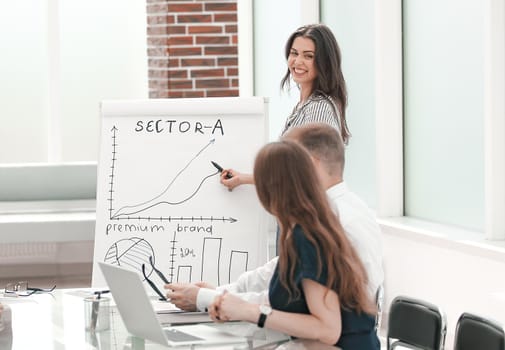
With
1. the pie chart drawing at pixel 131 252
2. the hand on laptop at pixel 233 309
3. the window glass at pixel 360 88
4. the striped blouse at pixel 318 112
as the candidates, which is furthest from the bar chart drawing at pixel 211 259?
the window glass at pixel 360 88

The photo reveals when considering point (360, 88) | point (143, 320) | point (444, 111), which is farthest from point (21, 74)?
point (143, 320)

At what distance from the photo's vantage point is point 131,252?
390 cm

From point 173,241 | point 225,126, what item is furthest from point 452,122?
point 173,241

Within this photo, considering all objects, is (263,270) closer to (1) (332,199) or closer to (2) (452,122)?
(1) (332,199)

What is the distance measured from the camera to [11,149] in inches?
301

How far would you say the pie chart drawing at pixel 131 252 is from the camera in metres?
3.89

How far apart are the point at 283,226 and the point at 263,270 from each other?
1.93 ft

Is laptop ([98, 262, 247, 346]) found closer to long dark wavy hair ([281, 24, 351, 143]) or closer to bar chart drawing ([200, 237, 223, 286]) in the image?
bar chart drawing ([200, 237, 223, 286])

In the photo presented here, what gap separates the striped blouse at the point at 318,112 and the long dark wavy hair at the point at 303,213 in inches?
58.7

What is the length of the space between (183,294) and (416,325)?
0.66 metres

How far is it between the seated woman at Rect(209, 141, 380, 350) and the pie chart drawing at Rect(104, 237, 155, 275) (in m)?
1.55

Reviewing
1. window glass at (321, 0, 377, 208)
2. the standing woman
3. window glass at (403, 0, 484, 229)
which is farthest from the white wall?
the standing woman

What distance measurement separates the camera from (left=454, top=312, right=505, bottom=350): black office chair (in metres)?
2.39

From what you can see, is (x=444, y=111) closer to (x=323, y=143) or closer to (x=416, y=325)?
(x=416, y=325)
